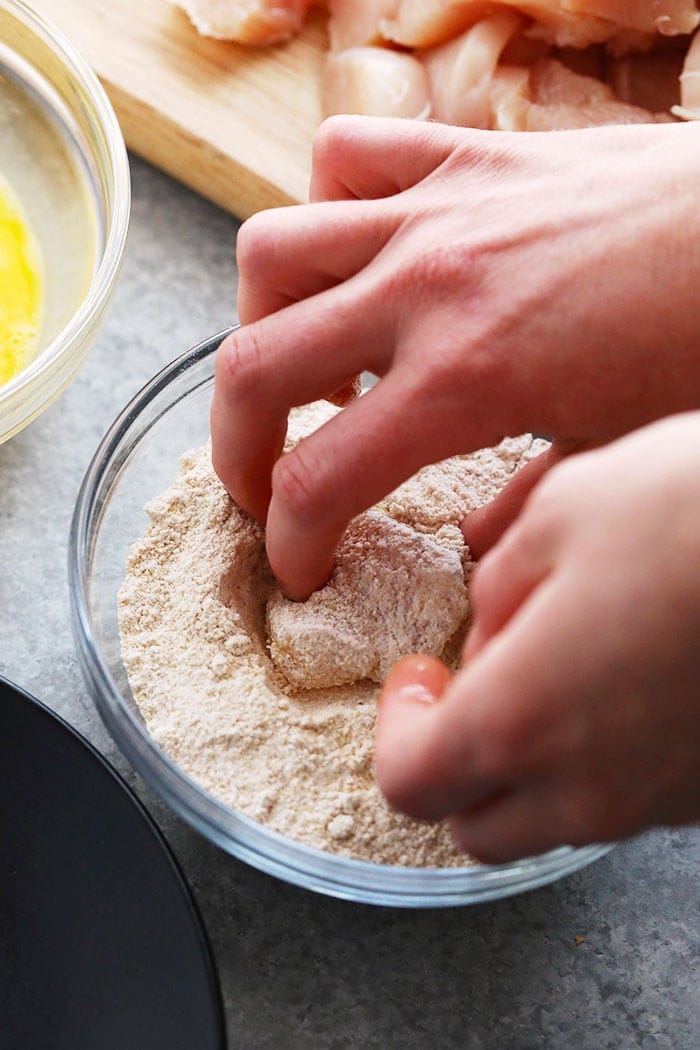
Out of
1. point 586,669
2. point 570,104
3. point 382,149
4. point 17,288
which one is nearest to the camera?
point 586,669

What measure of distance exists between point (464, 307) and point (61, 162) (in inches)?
28.1

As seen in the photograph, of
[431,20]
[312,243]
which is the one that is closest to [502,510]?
[312,243]

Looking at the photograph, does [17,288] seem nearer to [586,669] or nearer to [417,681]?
[417,681]

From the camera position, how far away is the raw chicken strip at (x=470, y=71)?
129 cm

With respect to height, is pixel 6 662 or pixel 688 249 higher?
pixel 688 249

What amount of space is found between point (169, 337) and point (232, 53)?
0.37 meters

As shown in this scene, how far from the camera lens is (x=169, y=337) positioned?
50.9 inches

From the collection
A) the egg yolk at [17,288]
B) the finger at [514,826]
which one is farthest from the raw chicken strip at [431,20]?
the finger at [514,826]

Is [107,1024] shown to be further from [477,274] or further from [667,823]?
[477,274]

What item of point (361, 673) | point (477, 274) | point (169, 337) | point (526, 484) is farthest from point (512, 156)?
point (169, 337)

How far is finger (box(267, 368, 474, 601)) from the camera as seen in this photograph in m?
0.76

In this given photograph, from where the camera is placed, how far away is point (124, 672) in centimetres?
99

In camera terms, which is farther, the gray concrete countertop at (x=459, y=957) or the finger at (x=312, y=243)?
the gray concrete countertop at (x=459, y=957)

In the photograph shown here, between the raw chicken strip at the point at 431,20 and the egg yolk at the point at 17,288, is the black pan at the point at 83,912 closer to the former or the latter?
the egg yolk at the point at 17,288
